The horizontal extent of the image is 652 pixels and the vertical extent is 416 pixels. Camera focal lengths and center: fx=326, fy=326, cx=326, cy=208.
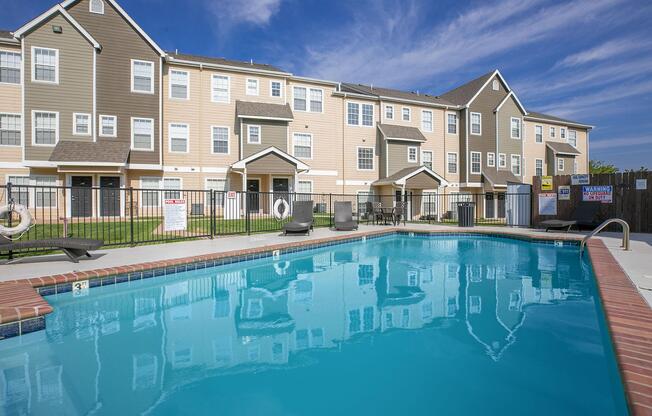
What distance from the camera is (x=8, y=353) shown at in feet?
10.9

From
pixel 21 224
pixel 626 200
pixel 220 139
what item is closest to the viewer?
pixel 21 224

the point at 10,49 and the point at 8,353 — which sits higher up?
the point at 10,49

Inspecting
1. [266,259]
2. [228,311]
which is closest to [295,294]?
[228,311]

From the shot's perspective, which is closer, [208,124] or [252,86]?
[208,124]

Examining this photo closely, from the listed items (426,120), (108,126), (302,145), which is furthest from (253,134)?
(426,120)

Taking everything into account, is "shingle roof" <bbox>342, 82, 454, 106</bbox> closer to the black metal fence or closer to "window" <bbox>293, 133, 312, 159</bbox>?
"window" <bbox>293, 133, 312, 159</bbox>

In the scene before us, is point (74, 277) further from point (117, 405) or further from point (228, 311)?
point (117, 405)

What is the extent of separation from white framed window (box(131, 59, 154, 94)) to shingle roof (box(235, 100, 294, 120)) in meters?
4.64

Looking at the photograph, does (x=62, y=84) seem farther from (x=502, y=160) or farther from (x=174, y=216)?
(x=502, y=160)

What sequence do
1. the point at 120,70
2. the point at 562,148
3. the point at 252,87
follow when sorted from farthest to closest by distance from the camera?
the point at 562,148 → the point at 252,87 → the point at 120,70

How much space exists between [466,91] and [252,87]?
17.8 meters

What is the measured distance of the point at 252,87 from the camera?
20.1 metres

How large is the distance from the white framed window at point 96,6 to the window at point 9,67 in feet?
13.8

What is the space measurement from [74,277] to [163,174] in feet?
46.9
